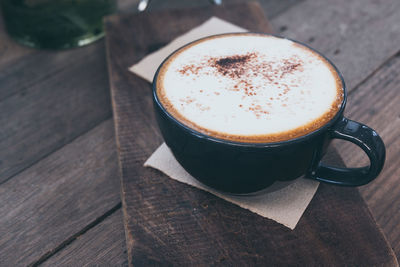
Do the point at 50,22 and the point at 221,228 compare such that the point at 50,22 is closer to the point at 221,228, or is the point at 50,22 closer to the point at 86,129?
the point at 86,129

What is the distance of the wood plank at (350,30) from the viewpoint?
0.72m

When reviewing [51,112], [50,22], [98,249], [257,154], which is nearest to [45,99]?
[51,112]

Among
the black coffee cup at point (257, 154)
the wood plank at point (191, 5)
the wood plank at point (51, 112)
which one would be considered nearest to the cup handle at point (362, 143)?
the black coffee cup at point (257, 154)

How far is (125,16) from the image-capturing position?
0.78 metres

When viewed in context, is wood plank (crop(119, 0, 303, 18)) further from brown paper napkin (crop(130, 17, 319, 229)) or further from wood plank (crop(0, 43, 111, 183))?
brown paper napkin (crop(130, 17, 319, 229))

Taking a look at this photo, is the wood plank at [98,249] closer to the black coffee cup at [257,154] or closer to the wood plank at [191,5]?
the black coffee cup at [257,154]

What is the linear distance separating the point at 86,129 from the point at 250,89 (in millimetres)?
294

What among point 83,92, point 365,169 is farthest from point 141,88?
point 365,169

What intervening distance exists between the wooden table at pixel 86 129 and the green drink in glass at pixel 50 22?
0.07 ft

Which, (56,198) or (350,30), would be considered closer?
(56,198)

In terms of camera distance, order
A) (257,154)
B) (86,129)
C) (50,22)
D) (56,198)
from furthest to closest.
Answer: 1. (50,22)
2. (86,129)
3. (56,198)
4. (257,154)

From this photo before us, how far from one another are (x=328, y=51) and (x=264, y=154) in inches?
17.6

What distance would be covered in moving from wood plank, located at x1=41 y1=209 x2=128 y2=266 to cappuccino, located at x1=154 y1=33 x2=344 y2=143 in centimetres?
17

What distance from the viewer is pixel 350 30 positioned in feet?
2.59
